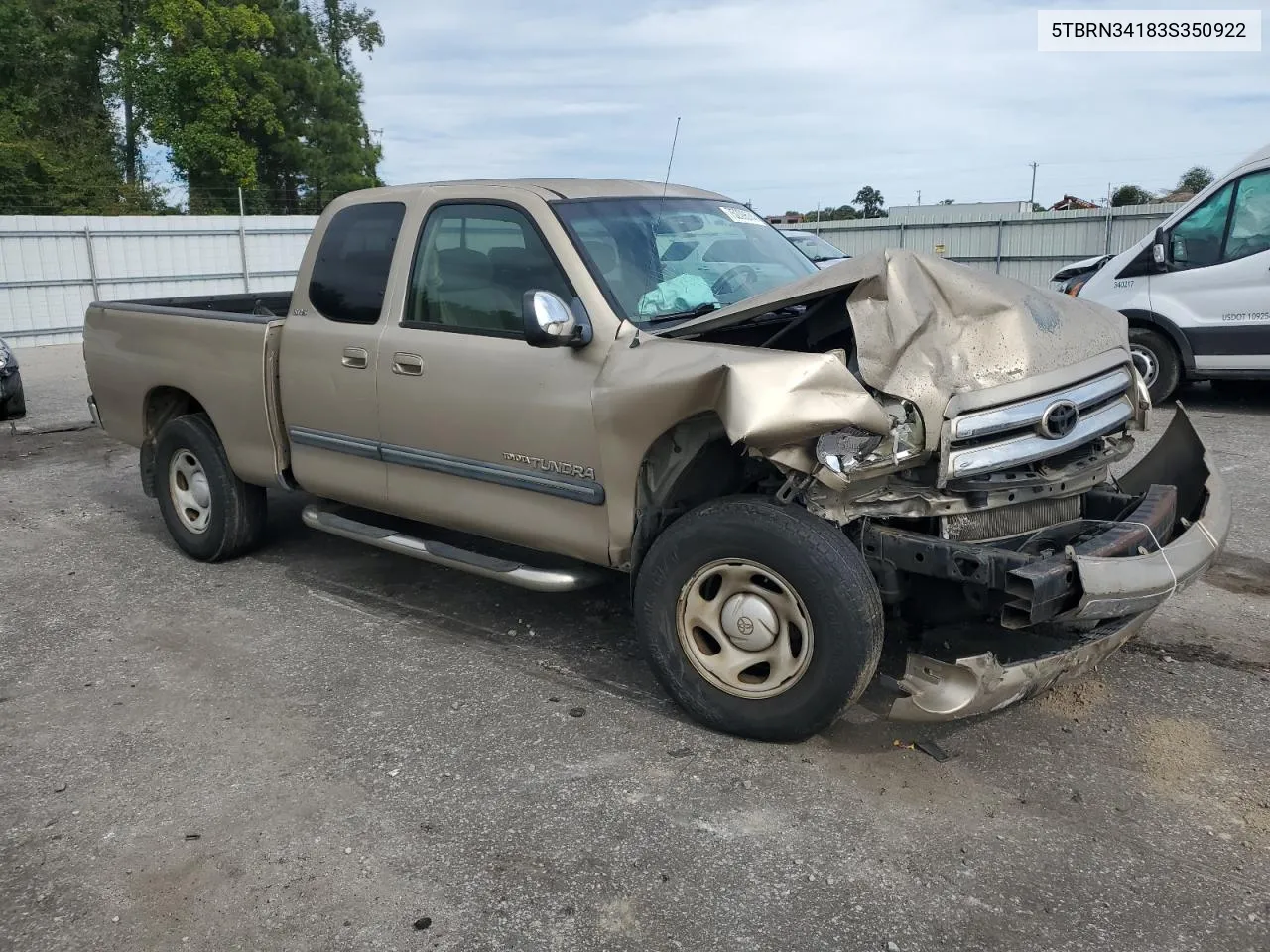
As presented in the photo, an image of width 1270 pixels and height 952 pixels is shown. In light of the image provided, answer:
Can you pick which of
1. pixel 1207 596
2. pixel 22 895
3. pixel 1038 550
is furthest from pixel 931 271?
pixel 22 895

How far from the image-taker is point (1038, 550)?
3.59m

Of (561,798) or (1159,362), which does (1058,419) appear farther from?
(1159,362)

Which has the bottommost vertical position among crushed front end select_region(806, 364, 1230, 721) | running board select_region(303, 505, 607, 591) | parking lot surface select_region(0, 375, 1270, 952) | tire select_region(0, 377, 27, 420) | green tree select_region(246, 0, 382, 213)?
parking lot surface select_region(0, 375, 1270, 952)

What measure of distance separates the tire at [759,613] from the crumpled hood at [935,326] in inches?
21.3

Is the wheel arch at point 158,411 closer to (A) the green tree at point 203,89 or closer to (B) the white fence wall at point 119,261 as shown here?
(B) the white fence wall at point 119,261

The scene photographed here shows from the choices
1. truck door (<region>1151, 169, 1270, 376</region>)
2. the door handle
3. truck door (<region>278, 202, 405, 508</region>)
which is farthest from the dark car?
truck door (<region>1151, 169, 1270, 376</region>)

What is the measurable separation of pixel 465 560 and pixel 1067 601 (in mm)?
2389

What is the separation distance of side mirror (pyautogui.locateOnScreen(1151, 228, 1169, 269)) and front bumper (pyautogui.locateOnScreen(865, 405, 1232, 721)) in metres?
6.75

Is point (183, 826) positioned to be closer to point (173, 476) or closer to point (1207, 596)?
point (173, 476)

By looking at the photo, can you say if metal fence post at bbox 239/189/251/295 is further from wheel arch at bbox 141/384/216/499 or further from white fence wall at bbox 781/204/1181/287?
wheel arch at bbox 141/384/216/499

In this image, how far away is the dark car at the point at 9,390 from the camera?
1067cm

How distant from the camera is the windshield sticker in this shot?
204 inches

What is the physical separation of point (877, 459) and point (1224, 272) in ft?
24.4

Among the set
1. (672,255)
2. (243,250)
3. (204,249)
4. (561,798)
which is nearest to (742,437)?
(561,798)
